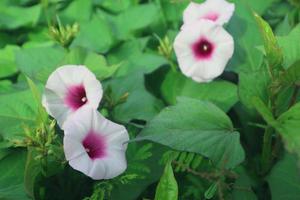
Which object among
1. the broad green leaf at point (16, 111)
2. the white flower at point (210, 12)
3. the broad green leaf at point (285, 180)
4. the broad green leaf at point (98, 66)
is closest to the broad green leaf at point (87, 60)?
the broad green leaf at point (98, 66)

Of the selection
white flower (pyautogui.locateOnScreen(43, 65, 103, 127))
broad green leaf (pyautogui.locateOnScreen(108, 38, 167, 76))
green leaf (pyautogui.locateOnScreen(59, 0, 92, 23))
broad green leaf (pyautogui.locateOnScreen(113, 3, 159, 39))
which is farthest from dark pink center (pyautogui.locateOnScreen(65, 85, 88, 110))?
green leaf (pyautogui.locateOnScreen(59, 0, 92, 23))

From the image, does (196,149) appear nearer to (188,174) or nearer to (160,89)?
(188,174)

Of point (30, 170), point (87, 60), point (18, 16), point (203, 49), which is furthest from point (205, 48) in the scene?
point (18, 16)

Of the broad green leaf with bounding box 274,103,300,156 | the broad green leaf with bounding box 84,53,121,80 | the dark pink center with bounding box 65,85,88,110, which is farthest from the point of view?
the broad green leaf with bounding box 84,53,121,80

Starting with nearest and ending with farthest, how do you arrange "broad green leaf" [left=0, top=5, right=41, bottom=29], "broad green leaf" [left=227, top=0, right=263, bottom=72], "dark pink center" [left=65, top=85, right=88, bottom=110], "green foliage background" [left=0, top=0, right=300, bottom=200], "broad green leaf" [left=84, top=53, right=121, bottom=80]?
"green foliage background" [left=0, top=0, right=300, bottom=200] < "dark pink center" [left=65, top=85, right=88, bottom=110] < "broad green leaf" [left=84, top=53, right=121, bottom=80] < "broad green leaf" [left=227, top=0, right=263, bottom=72] < "broad green leaf" [left=0, top=5, right=41, bottom=29]

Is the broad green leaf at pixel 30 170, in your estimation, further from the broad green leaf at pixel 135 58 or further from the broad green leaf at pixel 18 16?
the broad green leaf at pixel 18 16

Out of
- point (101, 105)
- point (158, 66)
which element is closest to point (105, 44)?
point (158, 66)

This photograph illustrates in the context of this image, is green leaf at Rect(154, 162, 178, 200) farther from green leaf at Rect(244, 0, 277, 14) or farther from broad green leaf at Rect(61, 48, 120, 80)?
green leaf at Rect(244, 0, 277, 14)

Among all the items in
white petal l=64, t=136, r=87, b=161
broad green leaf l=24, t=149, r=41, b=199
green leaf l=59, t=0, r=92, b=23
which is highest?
white petal l=64, t=136, r=87, b=161
